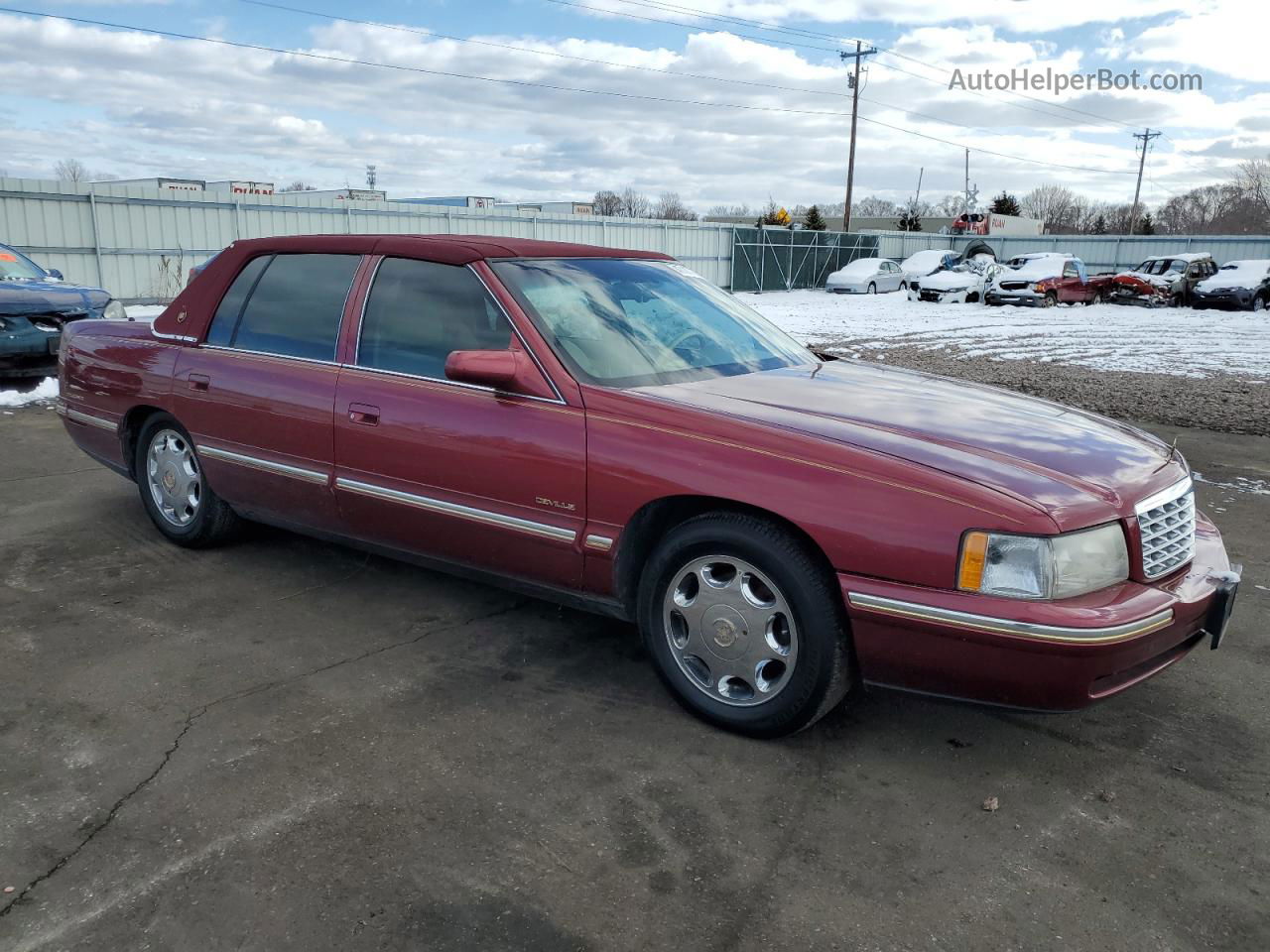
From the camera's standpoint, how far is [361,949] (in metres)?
2.19

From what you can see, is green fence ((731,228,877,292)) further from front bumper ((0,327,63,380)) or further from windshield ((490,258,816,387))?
windshield ((490,258,816,387))

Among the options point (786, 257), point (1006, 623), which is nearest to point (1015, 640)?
point (1006, 623)

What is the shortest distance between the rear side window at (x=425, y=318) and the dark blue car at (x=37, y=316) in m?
6.17

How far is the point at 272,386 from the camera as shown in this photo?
4.21 m

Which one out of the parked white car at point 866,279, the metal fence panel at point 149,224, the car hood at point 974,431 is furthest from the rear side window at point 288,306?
the parked white car at point 866,279

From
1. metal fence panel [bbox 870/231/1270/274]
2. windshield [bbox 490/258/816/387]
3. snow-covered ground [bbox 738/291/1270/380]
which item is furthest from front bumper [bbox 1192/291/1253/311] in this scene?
windshield [bbox 490/258/816/387]

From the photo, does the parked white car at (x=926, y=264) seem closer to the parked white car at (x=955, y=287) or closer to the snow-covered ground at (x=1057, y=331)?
the parked white car at (x=955, y=287)

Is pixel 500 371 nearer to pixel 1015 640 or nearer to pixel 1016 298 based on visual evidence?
pixel 1015 640

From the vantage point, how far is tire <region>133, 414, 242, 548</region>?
15.6ft

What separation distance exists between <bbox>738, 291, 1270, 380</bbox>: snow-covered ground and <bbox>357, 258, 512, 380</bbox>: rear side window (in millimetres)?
11130

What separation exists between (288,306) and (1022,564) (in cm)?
323

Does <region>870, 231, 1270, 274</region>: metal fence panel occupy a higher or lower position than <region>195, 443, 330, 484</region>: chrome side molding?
higher

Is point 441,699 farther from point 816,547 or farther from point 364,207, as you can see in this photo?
point 364,207

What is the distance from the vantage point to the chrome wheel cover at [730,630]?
303 centimetres
